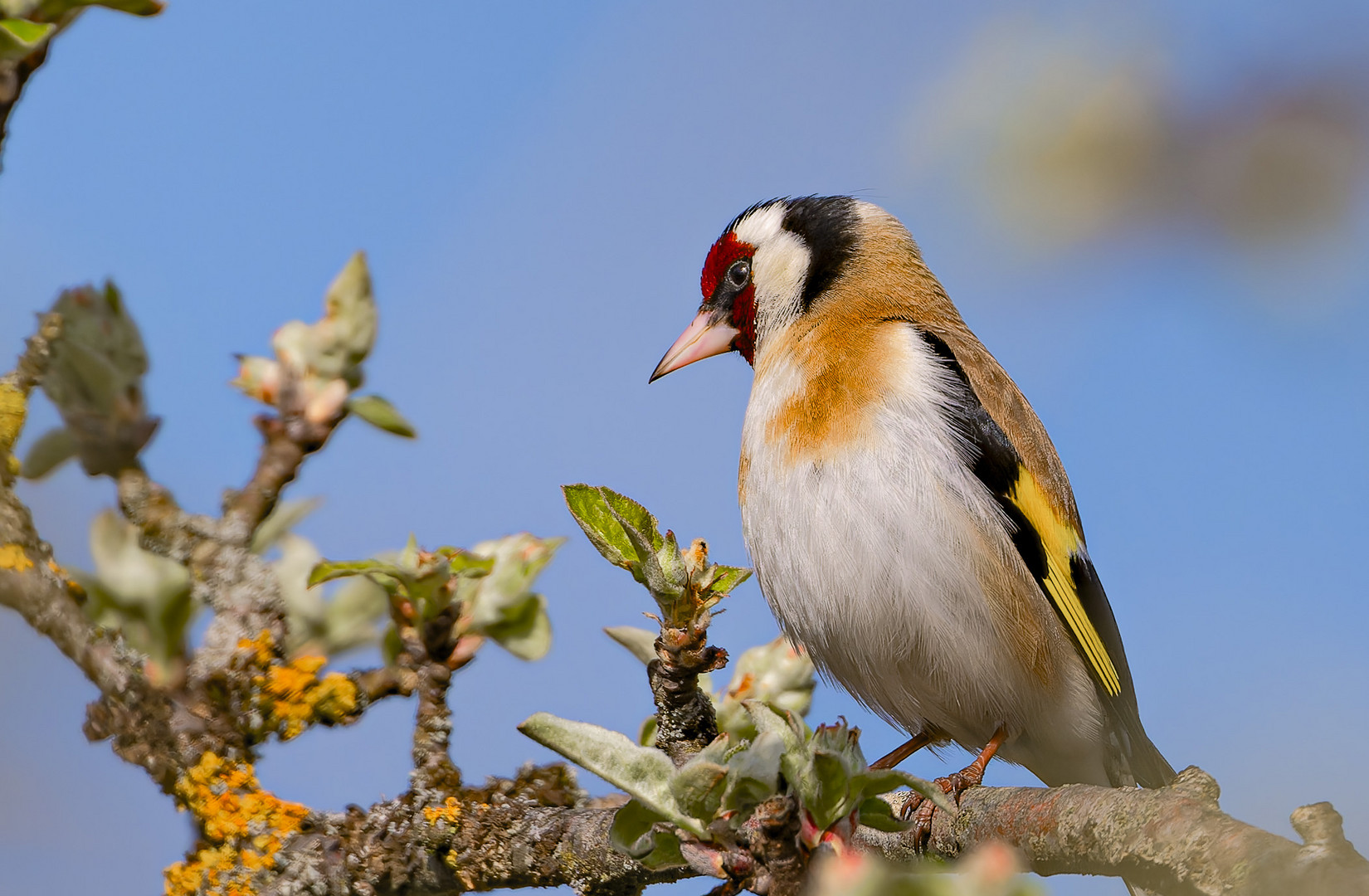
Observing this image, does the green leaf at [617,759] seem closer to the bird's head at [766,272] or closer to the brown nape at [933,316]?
the brown nape at [933,316]

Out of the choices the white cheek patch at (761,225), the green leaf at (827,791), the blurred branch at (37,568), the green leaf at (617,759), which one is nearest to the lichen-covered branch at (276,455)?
the blurred branch at (37,568)

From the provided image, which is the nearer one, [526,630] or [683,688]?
[683,688]

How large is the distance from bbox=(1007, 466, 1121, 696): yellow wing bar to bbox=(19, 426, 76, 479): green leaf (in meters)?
A: 2.31

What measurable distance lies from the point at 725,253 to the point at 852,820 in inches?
121

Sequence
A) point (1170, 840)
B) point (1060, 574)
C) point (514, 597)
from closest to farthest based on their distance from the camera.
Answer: point (1170, 840) < point (514, 597) < point (1060, 574)

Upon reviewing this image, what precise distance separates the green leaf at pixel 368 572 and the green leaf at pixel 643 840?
2.48 feet

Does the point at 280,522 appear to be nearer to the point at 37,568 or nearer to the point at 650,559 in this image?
the point at 37,568

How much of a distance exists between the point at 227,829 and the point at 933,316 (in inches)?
102

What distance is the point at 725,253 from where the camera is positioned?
4.45 m

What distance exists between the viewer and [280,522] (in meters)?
2.43

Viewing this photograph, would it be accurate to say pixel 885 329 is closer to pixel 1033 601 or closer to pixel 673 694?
pixel 1033 601

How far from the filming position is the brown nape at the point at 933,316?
11.6 ft

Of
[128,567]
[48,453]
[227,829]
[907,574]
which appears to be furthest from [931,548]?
[48,453]

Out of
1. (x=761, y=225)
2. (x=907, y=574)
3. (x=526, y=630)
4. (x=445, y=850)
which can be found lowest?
(x=445, y=850)
